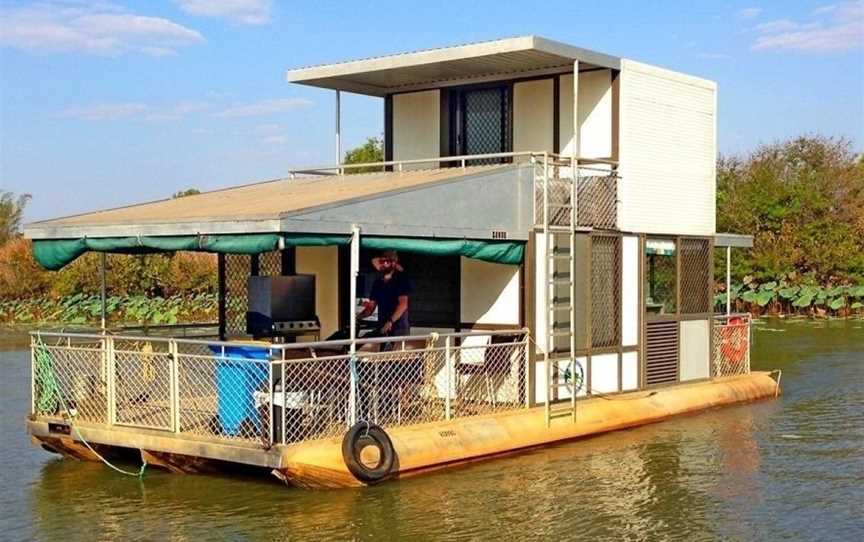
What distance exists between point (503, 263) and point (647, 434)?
3030 mm

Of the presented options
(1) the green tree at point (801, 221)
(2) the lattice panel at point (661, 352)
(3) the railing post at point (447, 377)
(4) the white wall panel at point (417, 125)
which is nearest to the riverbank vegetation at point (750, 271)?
(1) the green tree at point (801, 221)

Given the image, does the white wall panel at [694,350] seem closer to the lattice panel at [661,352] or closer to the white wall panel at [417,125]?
the lattice panel at [661,352]

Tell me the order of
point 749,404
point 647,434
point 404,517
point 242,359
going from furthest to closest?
point 749,404
point 647,434
point 242,359
point 404,517

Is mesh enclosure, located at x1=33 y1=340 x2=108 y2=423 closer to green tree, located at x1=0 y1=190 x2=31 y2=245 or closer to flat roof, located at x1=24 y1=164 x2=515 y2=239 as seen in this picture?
flat roof, located at x1=24 y1=164 x2=515 y2=239

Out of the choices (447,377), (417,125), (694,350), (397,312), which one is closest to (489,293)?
(397,312)

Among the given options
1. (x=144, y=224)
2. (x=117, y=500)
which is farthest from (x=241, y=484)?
(x=144, y=224)

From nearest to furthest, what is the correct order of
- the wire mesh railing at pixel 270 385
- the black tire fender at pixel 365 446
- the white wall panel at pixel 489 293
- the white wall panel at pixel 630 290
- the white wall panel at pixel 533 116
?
the black tire fender at pixel 365 446 < the wire mesh railing at pixel 270 385 < the white wall panel at pixel 489 293 < the white wall panel at pixel 630 290 < the white wall panel at pixel 533 116

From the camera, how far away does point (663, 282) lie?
1611 centimetres

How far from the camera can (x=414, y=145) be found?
16766 millimetres

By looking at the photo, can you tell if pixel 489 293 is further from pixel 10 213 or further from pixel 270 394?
pixel 10 213

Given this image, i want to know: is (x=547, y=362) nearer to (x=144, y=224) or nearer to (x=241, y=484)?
(x=241, y=484)

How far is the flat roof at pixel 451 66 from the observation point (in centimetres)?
1376

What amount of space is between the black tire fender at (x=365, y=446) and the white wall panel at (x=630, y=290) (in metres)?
5.27

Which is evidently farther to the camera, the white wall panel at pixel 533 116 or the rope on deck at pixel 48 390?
the white wall panel at pixel 533 116
